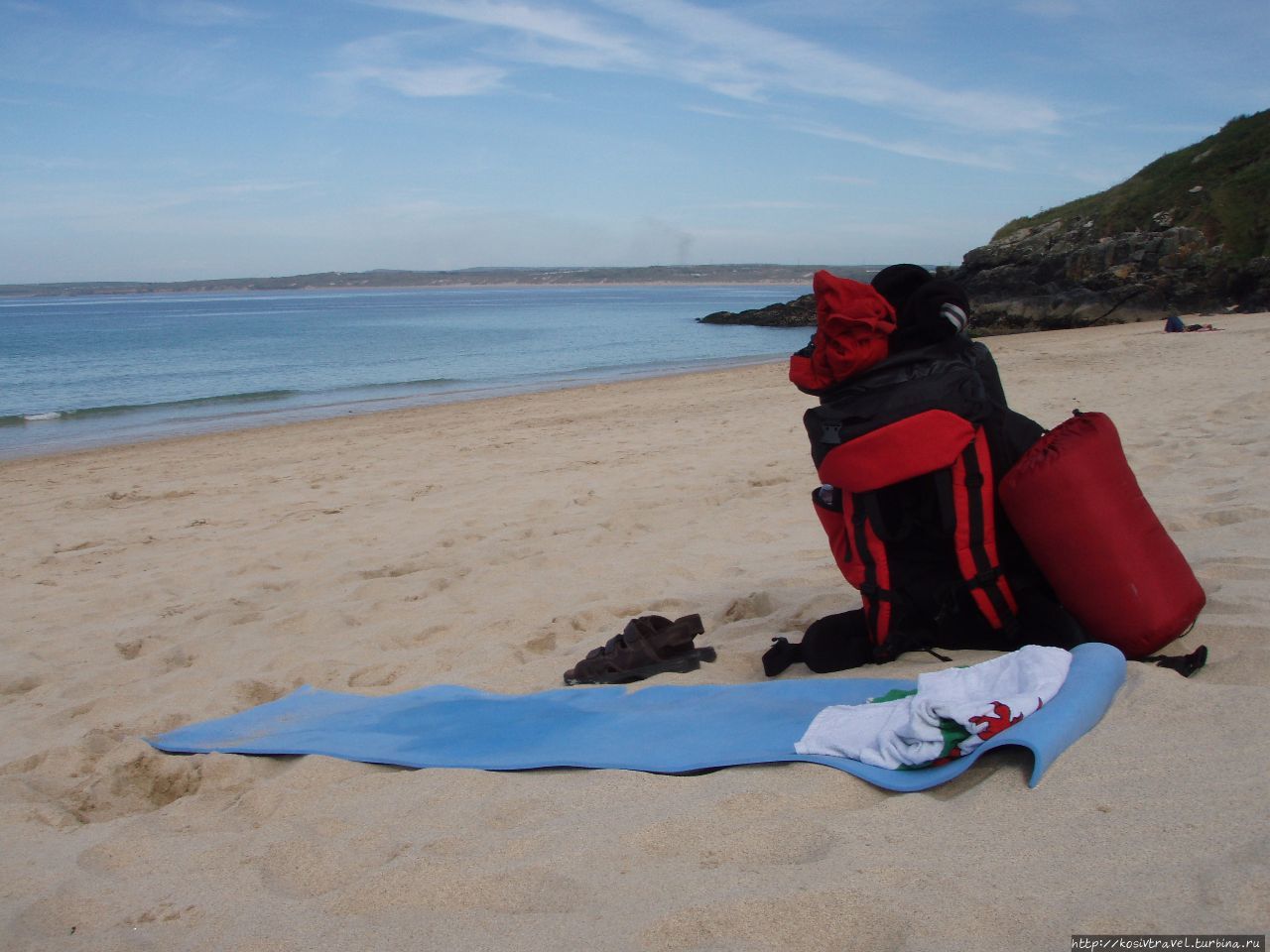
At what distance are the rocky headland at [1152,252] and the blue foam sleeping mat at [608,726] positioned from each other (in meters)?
22.7

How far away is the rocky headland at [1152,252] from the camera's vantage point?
76.4ft

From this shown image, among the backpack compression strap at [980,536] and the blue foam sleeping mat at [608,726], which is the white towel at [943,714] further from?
the backpack compression strap at [980,536]

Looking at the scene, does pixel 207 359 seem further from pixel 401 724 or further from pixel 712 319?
pixel 401 724

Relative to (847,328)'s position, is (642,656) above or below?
below

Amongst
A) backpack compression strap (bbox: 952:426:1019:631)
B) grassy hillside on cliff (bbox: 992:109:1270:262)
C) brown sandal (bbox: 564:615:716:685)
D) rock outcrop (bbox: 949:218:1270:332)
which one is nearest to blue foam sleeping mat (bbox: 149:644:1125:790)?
brown sandal (bbox: 564:615:716:685)

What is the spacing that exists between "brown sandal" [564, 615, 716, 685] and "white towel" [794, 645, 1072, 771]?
1.09 metres

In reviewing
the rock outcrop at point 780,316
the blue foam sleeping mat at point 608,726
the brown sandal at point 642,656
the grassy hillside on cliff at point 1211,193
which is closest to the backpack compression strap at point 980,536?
the blue foam sleeping mat at point 608,726

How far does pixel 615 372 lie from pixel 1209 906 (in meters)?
23.8

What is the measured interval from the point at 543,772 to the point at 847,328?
5.55 feet

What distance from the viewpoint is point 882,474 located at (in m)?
3.12

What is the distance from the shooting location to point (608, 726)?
3.19 meters

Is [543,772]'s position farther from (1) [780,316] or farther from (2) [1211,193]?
(1) [780,316]

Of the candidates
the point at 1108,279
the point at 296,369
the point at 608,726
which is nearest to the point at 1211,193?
the point at 1108,279

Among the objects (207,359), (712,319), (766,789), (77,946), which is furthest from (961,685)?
(712,319)
